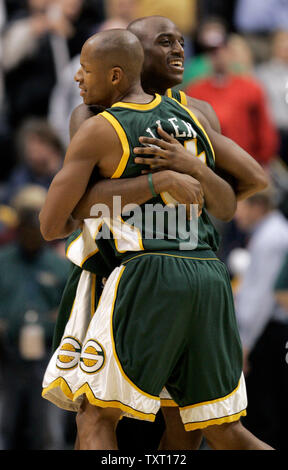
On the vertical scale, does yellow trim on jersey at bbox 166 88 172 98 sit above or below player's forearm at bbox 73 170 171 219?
above

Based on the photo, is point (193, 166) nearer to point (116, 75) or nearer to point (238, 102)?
point (116, 75)

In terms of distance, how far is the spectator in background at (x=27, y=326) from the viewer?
6.61 m

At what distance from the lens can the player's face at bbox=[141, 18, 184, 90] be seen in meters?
3.74

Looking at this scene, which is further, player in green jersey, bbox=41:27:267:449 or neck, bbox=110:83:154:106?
neck, bbox=110:83:154:106

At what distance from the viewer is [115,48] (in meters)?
3.44

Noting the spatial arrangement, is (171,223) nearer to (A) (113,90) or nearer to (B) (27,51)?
(A) (113,90)

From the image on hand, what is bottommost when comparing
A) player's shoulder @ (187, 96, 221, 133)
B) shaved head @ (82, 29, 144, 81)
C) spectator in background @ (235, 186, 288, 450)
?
spectator in background @ (235, 186, 288, 450)

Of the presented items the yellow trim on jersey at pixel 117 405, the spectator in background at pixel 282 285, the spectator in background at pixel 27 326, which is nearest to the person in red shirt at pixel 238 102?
the spectator in background at pixel 282 285

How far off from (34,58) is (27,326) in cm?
331

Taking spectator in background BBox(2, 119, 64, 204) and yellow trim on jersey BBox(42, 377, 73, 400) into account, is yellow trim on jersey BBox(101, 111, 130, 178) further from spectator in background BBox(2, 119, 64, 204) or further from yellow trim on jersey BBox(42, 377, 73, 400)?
spectator in background BBox(2, 119, 64, 204)

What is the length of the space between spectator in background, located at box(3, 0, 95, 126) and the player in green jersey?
537 cm

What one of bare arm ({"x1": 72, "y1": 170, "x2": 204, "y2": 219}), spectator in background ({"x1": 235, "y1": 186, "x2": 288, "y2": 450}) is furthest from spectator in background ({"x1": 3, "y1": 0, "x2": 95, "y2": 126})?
bare arm ({"x1": 72, "y1": 170, "x2": 204, "y2": 219})

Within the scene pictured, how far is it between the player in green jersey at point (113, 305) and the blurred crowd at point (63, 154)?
9.59 feet

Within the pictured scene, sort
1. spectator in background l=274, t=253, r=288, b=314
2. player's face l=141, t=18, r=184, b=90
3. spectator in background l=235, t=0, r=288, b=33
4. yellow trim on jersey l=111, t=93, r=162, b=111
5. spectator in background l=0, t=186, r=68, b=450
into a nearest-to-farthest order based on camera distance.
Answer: yellow trim on jersey l=111, t=93, r=162, b=111 → player's face l=141, t=18, r=184, b=90 → spectator in background l=274, t=253, r=288, b=314 → spectator in background l=0, t=186, r=68, b=450 → spectator in background l=235, t=0, r=288, b=33
